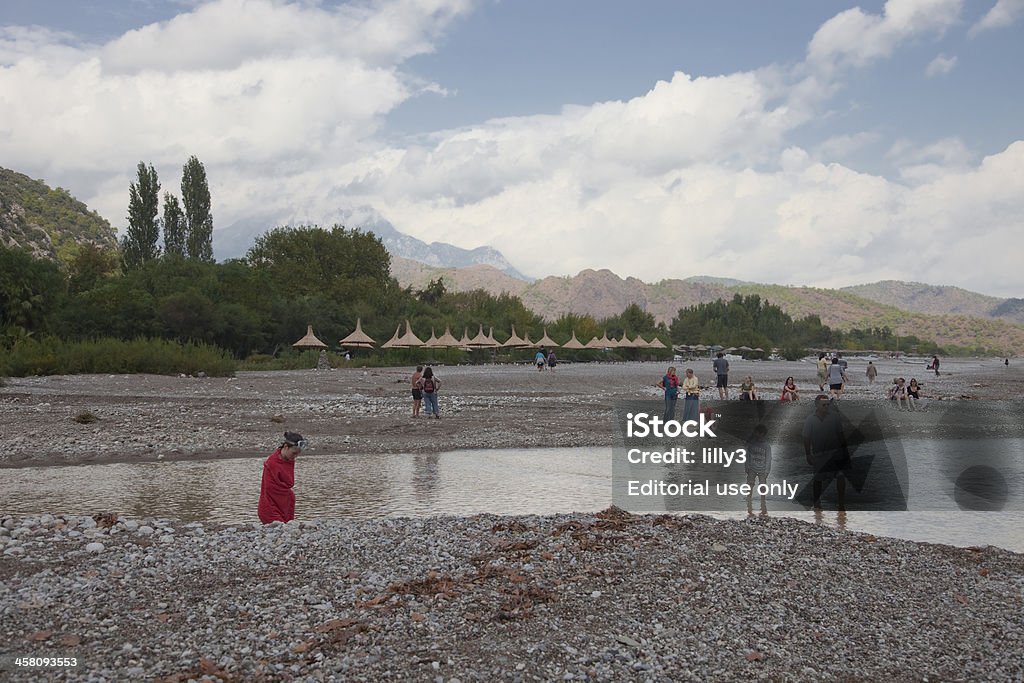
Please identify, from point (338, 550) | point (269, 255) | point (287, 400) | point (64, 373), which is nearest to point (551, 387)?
point (287, 400)

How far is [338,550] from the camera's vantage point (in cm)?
876

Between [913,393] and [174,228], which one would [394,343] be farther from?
[913,393]

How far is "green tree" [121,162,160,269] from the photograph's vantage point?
76062 millimetres

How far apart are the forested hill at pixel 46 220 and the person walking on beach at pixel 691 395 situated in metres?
83.4

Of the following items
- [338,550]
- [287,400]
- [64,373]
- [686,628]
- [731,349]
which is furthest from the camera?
[731,349]

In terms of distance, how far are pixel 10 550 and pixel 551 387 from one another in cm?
3531

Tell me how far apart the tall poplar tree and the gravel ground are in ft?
Result: 252

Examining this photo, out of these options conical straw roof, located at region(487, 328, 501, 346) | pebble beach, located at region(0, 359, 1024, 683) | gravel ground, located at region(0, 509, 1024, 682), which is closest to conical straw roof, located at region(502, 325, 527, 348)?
conical straw roof, located at region(487, 328, 501, 346)

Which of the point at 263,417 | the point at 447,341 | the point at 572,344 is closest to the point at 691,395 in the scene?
the point at 263,417

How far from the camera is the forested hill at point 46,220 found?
93.7m

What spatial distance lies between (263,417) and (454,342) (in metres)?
56.4

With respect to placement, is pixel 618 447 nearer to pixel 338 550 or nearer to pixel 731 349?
pixel 338 550

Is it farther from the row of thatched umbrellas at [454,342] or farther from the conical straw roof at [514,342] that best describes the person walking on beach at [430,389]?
the conical straw roof at [514,342]

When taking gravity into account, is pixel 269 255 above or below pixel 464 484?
above
